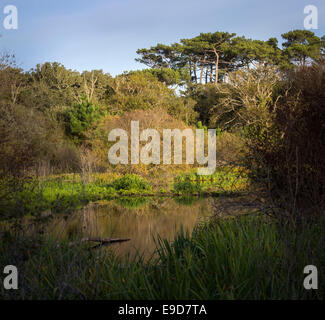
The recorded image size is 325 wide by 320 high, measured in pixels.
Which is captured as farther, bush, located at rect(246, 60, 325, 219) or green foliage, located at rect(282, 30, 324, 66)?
green foliage, located at rect(282, 30, 324, 66)

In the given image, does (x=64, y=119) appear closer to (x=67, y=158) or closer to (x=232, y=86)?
(x=67, y=158)

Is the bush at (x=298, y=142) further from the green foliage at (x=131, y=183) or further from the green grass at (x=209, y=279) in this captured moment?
the green foliage at (x=131, y=183)

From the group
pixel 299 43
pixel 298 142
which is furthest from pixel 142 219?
pixel 299 43

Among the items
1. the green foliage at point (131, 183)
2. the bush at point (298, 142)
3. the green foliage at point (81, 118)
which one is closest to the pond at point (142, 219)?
the green foliage at point (131, 183)

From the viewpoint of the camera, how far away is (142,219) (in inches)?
373

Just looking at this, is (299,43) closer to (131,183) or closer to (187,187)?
(187,187)

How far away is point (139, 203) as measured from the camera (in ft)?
39.3

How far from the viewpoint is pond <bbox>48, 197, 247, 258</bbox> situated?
688 centimetres

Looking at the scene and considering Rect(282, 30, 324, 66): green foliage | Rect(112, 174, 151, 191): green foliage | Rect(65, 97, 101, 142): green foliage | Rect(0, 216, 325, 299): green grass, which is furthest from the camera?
Rect(282, 30, 324, 66): green foliage

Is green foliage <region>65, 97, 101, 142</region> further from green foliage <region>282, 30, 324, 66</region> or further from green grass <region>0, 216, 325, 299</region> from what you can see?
green grass <region>0, 216, 325, 299</region>

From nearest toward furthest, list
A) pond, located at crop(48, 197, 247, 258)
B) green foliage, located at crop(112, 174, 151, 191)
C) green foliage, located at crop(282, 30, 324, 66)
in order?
pond, located at crop(48, 197, 247, 258) < green foliage, located at crop(112, 174, 151, 191) < green foliage, located at crop(282, 30, 324, 66)

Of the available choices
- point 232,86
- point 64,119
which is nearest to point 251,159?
point 232,86

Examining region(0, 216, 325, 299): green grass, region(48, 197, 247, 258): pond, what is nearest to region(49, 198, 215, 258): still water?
region(48, 197, 247, 258): pond
